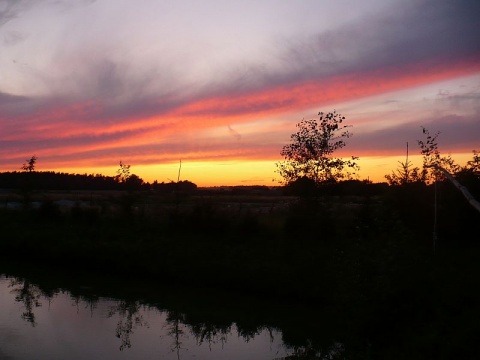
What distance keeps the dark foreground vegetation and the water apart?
63.1 inches

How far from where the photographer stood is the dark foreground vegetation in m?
13.7

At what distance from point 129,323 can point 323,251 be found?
10799mm

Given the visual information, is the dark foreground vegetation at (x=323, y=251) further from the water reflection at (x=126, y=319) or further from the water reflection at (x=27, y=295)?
the water reflection at (x=126, y=319)

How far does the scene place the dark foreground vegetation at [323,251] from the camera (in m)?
13.7

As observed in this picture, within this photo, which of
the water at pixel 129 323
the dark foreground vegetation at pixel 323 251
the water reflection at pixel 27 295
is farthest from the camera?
the water reflection at pixel 27 295

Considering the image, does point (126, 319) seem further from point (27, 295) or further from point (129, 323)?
point (27, 295)

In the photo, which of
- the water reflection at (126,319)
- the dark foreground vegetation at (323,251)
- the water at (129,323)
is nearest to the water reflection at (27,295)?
the water at (129,323)

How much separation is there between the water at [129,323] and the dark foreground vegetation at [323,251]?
1603mm

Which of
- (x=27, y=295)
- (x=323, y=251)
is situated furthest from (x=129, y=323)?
(x=323, y=251)

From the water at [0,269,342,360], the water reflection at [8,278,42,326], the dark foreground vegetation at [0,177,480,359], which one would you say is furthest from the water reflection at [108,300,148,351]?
the dark foreground vegetation at [0,177,480,359]

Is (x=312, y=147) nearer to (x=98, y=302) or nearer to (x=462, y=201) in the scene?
(x=462, y=201)

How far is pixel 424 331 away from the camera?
1254 centimetres

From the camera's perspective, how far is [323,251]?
24094mm

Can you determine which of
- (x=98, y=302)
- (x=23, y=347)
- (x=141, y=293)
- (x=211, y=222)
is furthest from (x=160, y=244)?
(x=23, y=347)
